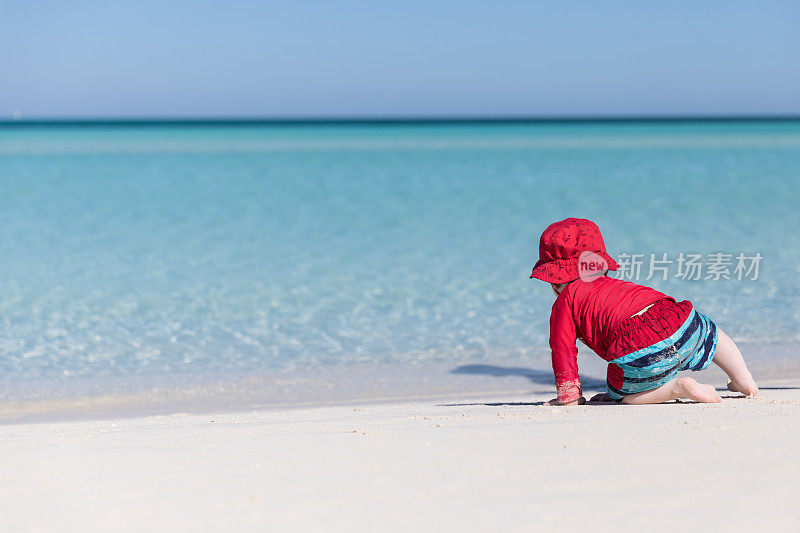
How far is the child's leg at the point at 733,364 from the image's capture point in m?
3.28

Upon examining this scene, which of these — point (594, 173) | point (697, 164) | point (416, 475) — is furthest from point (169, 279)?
point (697, 164)

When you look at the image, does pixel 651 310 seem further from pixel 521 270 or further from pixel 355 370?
pixel 521 270

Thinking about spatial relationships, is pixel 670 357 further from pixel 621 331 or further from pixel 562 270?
pixel 562 270

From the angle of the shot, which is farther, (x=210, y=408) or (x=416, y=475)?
(x=210, y=408)

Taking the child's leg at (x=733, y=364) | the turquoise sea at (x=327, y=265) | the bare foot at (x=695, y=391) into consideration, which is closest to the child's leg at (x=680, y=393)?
the bare foot at (x=695, y=391)

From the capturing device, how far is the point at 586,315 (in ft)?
10.7

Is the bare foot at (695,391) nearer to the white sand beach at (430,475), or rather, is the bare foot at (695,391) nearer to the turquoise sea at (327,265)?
the white sand beach at (430,475)

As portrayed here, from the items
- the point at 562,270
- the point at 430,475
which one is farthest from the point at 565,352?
the point at 430,475

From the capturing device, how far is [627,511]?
1853 mm

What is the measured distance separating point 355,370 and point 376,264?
3.51 metres

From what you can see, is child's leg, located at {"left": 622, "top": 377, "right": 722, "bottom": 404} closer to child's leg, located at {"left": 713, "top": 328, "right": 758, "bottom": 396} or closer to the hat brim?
child's leg, located at {"left": 713, "top": 328, "right": 758, "bottom": 396}

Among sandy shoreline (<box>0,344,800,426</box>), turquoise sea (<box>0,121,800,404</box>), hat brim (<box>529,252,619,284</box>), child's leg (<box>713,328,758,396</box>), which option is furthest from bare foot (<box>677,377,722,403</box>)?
turquoise sea (<box>0,121,800,404</box>)

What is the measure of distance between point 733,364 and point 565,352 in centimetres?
70

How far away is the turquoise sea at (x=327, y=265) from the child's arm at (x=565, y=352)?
197 centimetres
